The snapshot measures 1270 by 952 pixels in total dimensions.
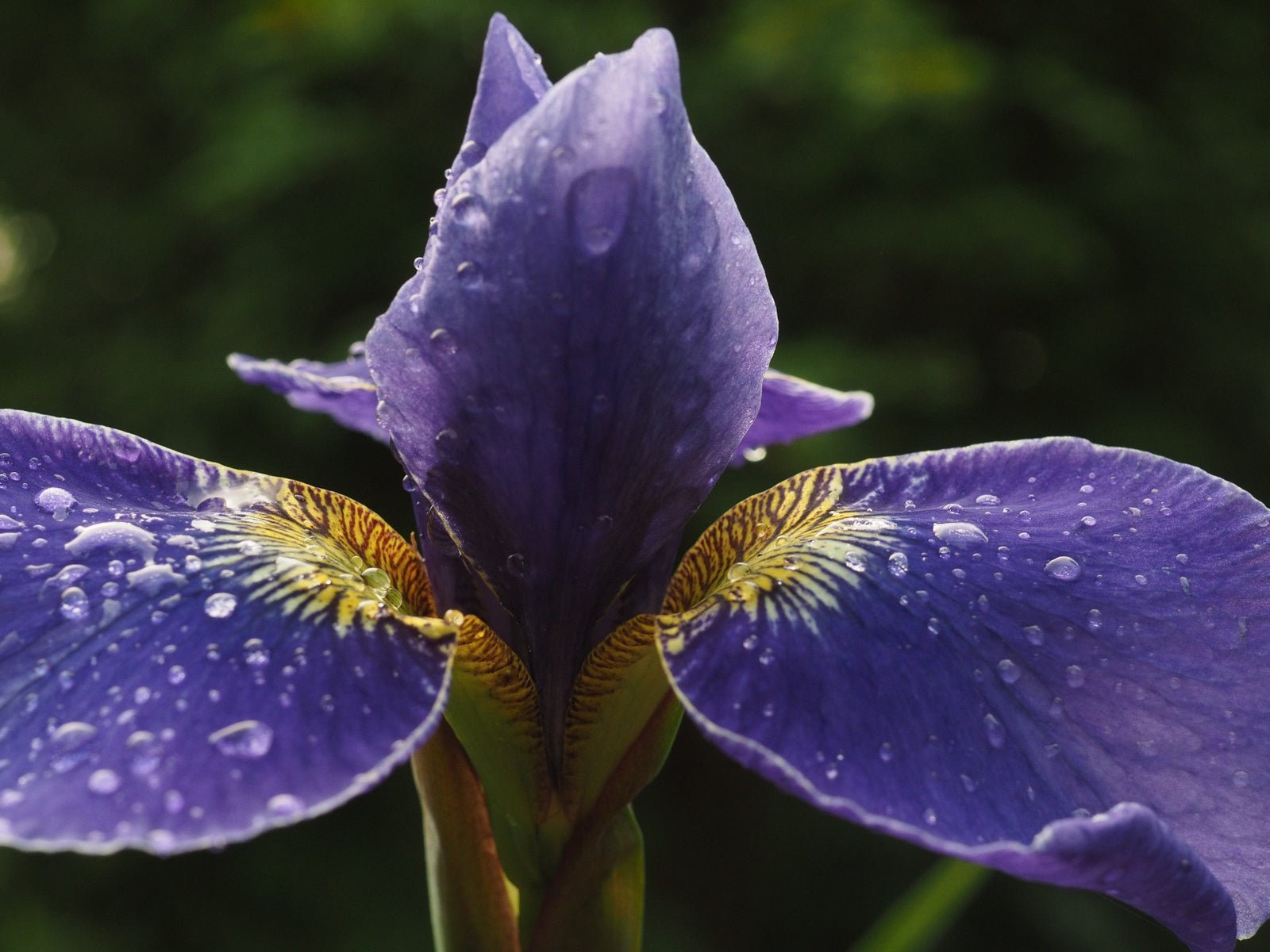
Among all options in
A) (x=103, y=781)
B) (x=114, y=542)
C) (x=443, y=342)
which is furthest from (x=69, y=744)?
(x=443, y=342)

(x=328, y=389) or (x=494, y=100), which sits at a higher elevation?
(x=494, y=100)

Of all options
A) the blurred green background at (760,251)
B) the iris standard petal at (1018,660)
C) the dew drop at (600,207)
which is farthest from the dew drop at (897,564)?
the blurred green background at (760,251)

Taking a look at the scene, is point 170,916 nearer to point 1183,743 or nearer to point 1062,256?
point 1062,256

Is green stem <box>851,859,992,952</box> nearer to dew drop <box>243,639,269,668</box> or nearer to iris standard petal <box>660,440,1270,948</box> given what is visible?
iris standard petal <box>660,440,1270,948</box>

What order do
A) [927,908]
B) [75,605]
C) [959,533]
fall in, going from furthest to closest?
[927,908] < [959,533] < [75,605]

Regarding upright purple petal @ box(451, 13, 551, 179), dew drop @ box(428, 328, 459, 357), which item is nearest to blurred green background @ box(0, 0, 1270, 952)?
upright purple petal @ box(451, 13, 551, 179)

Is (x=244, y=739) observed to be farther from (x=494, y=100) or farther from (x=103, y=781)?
(x=494, y=100)
